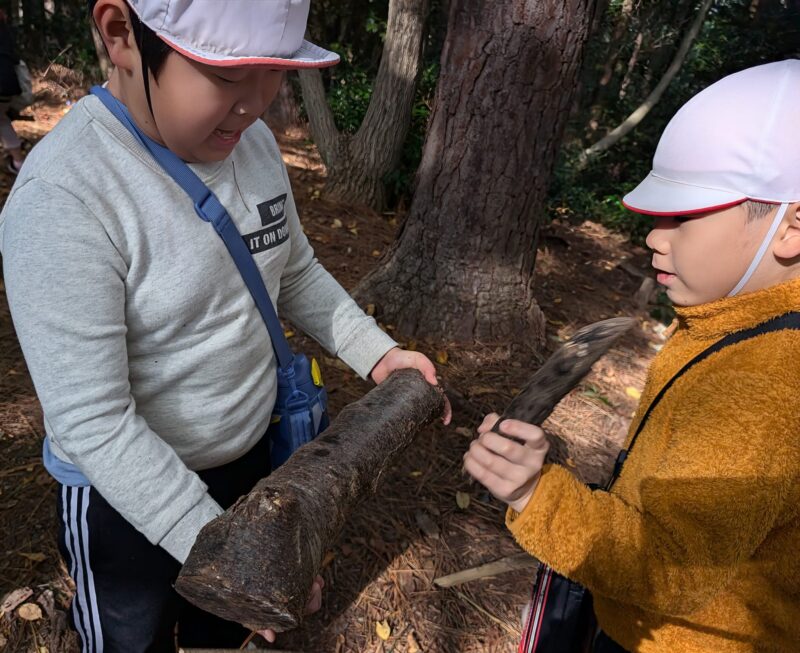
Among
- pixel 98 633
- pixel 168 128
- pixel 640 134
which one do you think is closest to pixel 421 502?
pixel 98 633

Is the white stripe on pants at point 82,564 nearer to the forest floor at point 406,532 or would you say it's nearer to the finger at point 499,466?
the forest floor at point 406,532

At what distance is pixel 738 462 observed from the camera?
1.10 metres

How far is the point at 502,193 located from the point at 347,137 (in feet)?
13.7

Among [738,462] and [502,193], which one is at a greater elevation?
[738,462]

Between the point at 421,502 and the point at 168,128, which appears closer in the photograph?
the point at 168,128

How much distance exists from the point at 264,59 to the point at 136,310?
0.61 meters

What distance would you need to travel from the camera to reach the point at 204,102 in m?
1.24

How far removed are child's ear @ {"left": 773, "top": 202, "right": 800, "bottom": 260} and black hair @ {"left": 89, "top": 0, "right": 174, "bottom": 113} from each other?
127cm

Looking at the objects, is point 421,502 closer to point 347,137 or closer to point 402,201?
point 402,201

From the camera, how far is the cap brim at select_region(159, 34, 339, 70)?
114 centimetres

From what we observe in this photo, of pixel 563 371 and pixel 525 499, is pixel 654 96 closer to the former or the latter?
pixel 563 371

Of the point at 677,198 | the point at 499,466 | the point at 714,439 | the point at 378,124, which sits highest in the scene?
the point at 677,198

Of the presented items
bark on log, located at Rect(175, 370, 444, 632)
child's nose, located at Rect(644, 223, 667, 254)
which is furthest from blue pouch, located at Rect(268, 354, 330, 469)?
child's nose, located at Rect(644, 223, 667, 254)

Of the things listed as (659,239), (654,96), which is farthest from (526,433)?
(654,96)
